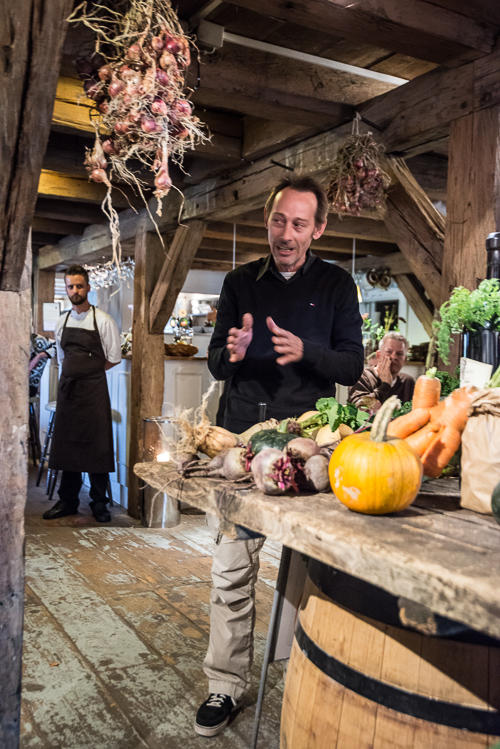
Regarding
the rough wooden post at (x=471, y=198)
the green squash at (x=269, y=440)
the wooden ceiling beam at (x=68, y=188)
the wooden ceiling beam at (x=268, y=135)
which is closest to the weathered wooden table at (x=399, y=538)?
the green squash at (x=269, y=440)

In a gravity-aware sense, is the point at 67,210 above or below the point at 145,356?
above

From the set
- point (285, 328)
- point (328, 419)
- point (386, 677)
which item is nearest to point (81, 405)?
point (285, 328)

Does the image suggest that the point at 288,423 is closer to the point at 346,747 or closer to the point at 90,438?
the point at 346,747

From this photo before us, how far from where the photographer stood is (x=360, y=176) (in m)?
2.85

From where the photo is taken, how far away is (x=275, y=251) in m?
2.06

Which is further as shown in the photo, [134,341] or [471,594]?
[134,341]

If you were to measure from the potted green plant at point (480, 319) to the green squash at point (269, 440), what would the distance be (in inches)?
18.8

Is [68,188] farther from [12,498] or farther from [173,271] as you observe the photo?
[12,498]

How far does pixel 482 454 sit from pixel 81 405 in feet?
12.7

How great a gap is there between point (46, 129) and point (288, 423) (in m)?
0.82

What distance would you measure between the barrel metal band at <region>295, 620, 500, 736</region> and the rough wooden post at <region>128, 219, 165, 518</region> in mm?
4078

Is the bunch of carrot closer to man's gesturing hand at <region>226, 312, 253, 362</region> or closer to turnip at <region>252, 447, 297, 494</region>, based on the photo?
turnip at <region>252, 447, 297, 494</region>

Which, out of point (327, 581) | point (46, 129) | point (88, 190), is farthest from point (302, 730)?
point (88, 190)

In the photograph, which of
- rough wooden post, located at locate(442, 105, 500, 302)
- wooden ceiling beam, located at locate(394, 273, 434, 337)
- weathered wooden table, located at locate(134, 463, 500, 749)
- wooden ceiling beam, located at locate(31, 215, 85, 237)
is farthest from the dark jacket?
wooden ceiling beam, located at locate(31, 215, 85, 237)
